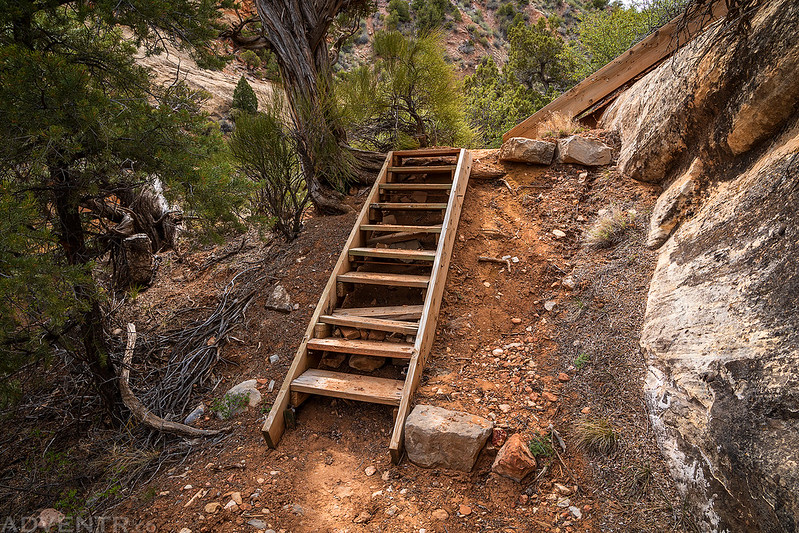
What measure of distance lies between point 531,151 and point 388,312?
2.99 metres

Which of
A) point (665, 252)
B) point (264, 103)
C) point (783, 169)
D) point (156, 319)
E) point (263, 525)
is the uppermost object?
point (264, 103)

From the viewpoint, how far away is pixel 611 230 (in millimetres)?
3838

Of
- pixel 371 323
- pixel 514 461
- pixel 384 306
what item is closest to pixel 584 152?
pixel 384 306

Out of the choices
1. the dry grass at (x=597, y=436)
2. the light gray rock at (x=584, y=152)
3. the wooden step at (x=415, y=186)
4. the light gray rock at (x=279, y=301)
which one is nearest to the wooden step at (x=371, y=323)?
the light gray rock at (x=279, y=301)

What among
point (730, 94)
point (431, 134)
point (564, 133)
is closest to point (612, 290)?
point (730, 94)

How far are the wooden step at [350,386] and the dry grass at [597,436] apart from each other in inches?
47.0

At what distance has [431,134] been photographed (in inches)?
Result: 255

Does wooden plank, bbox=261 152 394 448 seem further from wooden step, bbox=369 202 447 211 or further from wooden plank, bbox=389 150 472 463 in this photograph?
wooden plank, bbox=389 150 472 463

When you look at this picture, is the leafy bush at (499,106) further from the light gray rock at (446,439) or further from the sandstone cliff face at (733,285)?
the light gray rock at (446,439)

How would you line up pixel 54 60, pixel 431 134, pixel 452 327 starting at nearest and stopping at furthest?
pixel 54 60 → pixel 452 327 → pixel 431 134

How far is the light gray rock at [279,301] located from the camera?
4.20m

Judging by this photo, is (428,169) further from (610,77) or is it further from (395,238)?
(610,77)

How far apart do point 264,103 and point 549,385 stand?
4.24 metres

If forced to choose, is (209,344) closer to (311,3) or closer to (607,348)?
(607,348)
